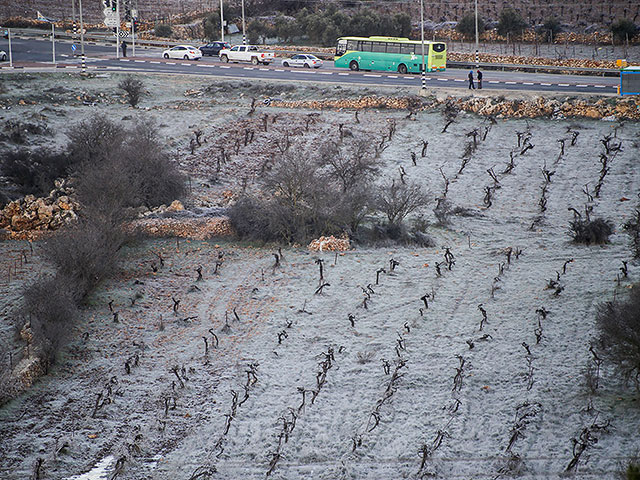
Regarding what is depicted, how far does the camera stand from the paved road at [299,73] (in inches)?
1529

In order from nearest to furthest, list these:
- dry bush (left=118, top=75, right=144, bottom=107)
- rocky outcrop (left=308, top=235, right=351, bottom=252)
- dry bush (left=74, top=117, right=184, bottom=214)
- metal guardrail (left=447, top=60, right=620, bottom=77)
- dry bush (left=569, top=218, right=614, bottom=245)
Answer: dry bush (left=569, top=218, right=614, bottom=245)
rocky outcrop (left=308, top=235, right=351, bottom=252)
dry bush (left=74, top=117, right=184, bottom=214)
dry bush (left=118, top=75, right=144, bottom=107)
metal guardrail (left=447, top=60, right=620, bottom=77)

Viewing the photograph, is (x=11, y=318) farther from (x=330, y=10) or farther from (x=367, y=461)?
(x=330, y=10)

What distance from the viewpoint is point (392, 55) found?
44.8m

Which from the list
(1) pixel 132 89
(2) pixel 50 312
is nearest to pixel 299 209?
(2) pixel 50 312

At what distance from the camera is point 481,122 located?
32906mm

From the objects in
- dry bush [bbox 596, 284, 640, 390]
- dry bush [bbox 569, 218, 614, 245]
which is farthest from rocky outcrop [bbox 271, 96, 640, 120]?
dry bush [bbox 596, 284, 640, 390]

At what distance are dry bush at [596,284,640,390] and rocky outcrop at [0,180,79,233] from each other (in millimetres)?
14844

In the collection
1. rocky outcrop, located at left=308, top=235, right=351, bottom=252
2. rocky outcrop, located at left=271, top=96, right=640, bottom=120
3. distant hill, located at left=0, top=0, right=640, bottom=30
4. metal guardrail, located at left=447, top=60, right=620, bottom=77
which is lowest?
rocky outcrop, located at left=308, top=235, right=351, bottom=252

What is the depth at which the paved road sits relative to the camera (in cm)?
3884

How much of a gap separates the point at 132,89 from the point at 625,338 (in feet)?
95.6

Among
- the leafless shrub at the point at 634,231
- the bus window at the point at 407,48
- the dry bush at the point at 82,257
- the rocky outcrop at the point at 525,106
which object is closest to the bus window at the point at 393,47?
the bus window at the point at 407,48

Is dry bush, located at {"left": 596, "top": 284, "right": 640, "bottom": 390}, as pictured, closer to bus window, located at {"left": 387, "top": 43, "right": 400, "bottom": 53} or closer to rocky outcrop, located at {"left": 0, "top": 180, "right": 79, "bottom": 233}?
rocky outcrop, located at {"left": 0, "top": 180, "right": 79, "bottom": 233}

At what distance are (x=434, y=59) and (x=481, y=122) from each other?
42.3 feet

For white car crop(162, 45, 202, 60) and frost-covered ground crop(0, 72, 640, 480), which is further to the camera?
white car crop(162, 45, 202, 60)
